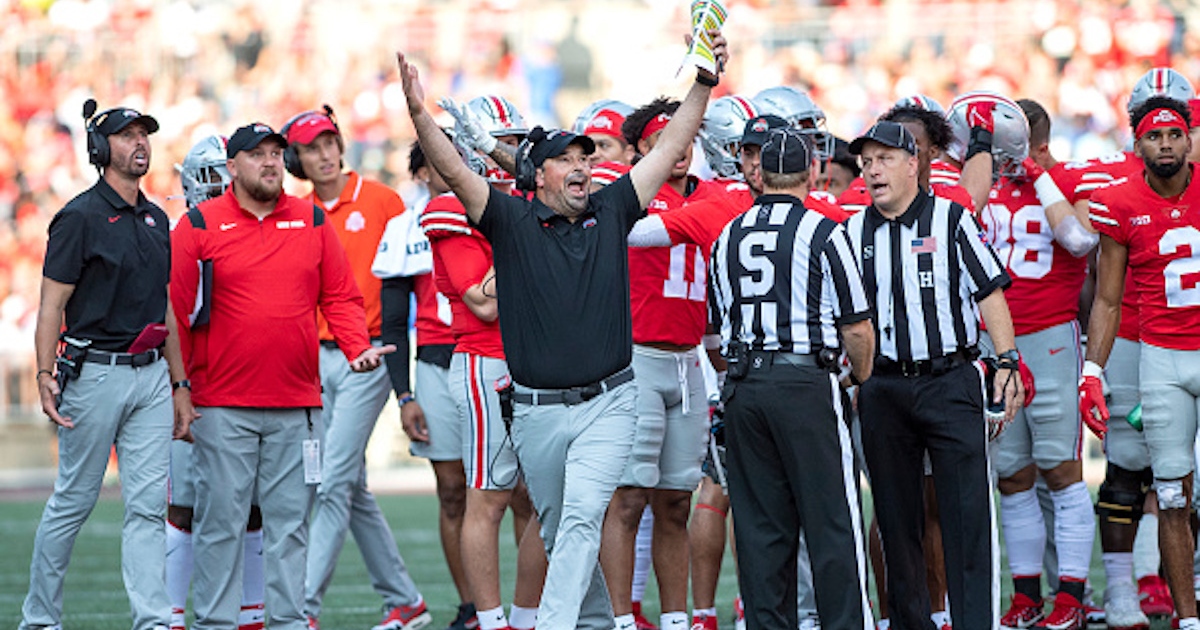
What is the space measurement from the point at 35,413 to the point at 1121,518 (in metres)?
12.4

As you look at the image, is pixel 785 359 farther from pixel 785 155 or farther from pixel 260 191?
pixel 260 191

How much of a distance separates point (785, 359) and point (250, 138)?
2.62 metres

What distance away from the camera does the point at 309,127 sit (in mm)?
8609

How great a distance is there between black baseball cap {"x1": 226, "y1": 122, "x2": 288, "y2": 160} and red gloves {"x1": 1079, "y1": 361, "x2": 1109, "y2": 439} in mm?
3583

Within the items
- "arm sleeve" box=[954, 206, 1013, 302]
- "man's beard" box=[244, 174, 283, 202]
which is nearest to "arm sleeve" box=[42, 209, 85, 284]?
"man's beard" box=[244, 174, 283, 202]

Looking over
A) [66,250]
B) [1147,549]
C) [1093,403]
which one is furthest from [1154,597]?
[66,250]

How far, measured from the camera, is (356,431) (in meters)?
8.49

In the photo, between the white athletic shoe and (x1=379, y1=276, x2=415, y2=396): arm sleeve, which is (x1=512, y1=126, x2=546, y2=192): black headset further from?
the white athletic shoe

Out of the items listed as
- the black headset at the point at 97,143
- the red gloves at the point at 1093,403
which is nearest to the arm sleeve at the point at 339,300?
the black headset at the point at 97,143

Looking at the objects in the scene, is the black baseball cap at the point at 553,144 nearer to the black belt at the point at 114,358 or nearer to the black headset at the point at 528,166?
the black headset at the point at 528,166

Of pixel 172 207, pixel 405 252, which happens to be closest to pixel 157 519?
pixel 405 252

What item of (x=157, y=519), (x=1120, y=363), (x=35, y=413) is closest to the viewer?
(x=157, y=519)

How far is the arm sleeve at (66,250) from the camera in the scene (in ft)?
22.6

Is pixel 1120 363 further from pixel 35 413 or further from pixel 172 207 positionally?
pixel 172 207
